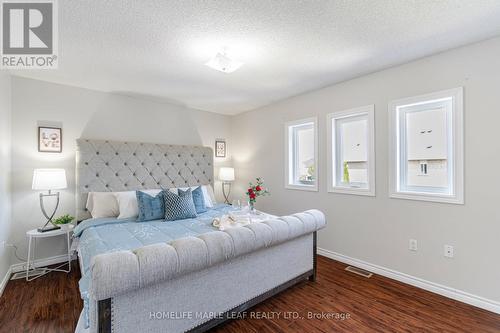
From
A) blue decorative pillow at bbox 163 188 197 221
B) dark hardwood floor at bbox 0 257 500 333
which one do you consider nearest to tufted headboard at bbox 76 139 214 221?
blue decorative pillow at bbox 163 188 197 221

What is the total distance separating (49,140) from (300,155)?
363 centimetres

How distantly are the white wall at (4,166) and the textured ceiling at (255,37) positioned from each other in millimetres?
370

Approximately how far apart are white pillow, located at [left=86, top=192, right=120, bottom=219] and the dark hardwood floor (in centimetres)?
82

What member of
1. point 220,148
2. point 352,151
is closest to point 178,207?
point 220,148

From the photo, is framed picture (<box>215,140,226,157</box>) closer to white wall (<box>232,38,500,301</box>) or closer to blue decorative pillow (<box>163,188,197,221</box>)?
white wall (<box>232,38,500,301</box>)

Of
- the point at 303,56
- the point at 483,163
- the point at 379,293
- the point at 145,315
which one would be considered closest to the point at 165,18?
the point at 303,56

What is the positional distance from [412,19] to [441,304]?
256cm

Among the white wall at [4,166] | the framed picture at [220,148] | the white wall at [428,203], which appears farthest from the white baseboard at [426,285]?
the white wall at [4,166]

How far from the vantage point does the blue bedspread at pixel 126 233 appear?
1.94 meters

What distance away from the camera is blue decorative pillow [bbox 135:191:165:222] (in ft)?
9.24

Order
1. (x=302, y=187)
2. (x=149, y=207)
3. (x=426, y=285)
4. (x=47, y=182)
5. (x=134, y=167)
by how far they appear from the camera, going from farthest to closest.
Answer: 1. (x=302, y=187)
2. (x=134, y=167)
3. (x=149, y=207)
4. (x=47, y=182)
5. (x=426, y=285)

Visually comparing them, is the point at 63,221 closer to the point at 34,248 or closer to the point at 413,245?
the point at 34,248

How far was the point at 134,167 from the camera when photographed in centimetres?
352

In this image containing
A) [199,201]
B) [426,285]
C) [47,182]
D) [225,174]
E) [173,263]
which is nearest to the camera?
[173,263]
